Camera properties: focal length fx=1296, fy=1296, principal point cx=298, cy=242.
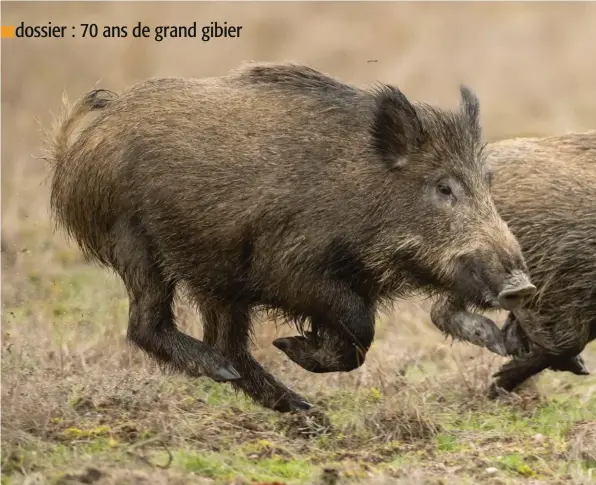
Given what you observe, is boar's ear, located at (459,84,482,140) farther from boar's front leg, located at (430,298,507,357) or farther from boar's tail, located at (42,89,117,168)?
boar's tail, located at (42,89,117,168)

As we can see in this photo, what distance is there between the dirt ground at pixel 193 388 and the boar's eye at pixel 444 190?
1.03m

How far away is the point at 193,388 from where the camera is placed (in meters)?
7.04

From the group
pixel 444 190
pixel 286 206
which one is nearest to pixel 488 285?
pixel 444 190

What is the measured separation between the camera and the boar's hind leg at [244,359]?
260 inches

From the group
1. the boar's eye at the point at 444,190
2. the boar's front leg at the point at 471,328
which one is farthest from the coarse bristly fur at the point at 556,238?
the boar's eye at the point at 444,190

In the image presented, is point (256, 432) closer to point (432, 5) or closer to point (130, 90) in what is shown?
point (130, 90)

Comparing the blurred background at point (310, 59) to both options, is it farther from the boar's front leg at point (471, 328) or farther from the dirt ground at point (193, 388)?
the boar's front leg at point (471, 328)

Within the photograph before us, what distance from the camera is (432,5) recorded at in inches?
687

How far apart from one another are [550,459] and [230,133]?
216 cm

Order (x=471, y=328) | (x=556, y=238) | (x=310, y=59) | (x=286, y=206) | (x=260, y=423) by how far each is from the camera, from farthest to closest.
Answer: (x=310, y=59) < (x=471, y=328) < (x=556, y=238) < (x=260, y=423) < (x=286, y=206)

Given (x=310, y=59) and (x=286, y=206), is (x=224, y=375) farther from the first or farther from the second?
(x=310, y=59)

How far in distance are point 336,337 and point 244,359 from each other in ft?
2.42

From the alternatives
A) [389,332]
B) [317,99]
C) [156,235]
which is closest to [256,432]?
[156,235]

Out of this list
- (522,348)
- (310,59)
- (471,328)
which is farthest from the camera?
(310,59)
